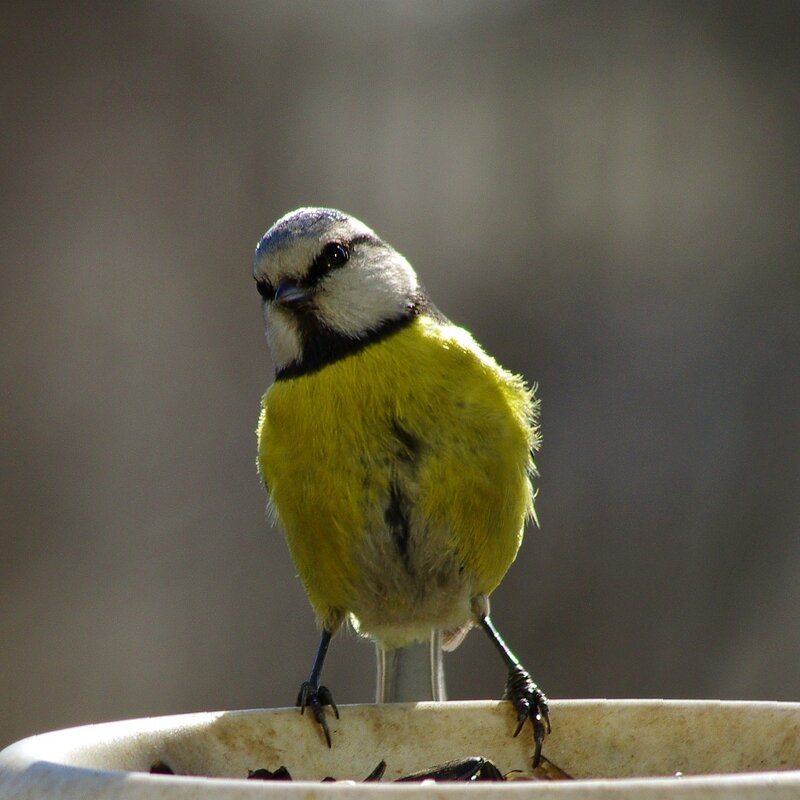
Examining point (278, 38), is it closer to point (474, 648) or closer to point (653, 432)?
point (653, 432)

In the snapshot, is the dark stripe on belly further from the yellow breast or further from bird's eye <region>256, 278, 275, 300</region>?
bird's eye <region>256, 278, 275, 300</region>

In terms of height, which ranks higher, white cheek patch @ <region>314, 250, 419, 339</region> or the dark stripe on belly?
white cheek patch @ <region>314, 250, 419, 339</region>

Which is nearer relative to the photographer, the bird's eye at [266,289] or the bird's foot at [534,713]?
the bird's foot at [534,713]

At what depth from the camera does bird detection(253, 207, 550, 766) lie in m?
2.24

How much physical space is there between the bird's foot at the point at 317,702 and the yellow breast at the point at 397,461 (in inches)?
11.5

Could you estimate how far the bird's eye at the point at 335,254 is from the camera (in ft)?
8.14

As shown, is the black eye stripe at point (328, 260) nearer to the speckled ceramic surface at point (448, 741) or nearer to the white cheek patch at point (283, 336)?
the white cheek patch at point (283, 336)

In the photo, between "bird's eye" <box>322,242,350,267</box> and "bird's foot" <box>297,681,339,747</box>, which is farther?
"bird's eye" <box>322,242,350,267</box>

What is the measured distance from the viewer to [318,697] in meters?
1.95

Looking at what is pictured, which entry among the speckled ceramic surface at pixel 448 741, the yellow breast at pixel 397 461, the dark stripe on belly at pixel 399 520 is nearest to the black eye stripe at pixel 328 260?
the yellow breast at pixel 397 461

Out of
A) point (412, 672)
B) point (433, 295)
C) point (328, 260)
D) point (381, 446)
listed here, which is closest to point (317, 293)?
point (328, 260)

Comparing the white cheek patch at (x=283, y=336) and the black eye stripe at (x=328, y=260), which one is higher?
the black eye stripe at (x=328, y=260)

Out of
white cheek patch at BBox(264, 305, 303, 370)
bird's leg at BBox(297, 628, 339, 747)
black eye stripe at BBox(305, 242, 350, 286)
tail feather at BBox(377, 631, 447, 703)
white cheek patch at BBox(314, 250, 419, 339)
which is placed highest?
black eye stripe at BBox(305, 242, 350, 286)

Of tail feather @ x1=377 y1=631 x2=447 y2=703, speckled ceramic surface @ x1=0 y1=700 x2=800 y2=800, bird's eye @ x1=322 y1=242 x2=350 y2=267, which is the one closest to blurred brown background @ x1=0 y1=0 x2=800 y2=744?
tail feather @ x1=377 y1=631 x2=447 y2=703
